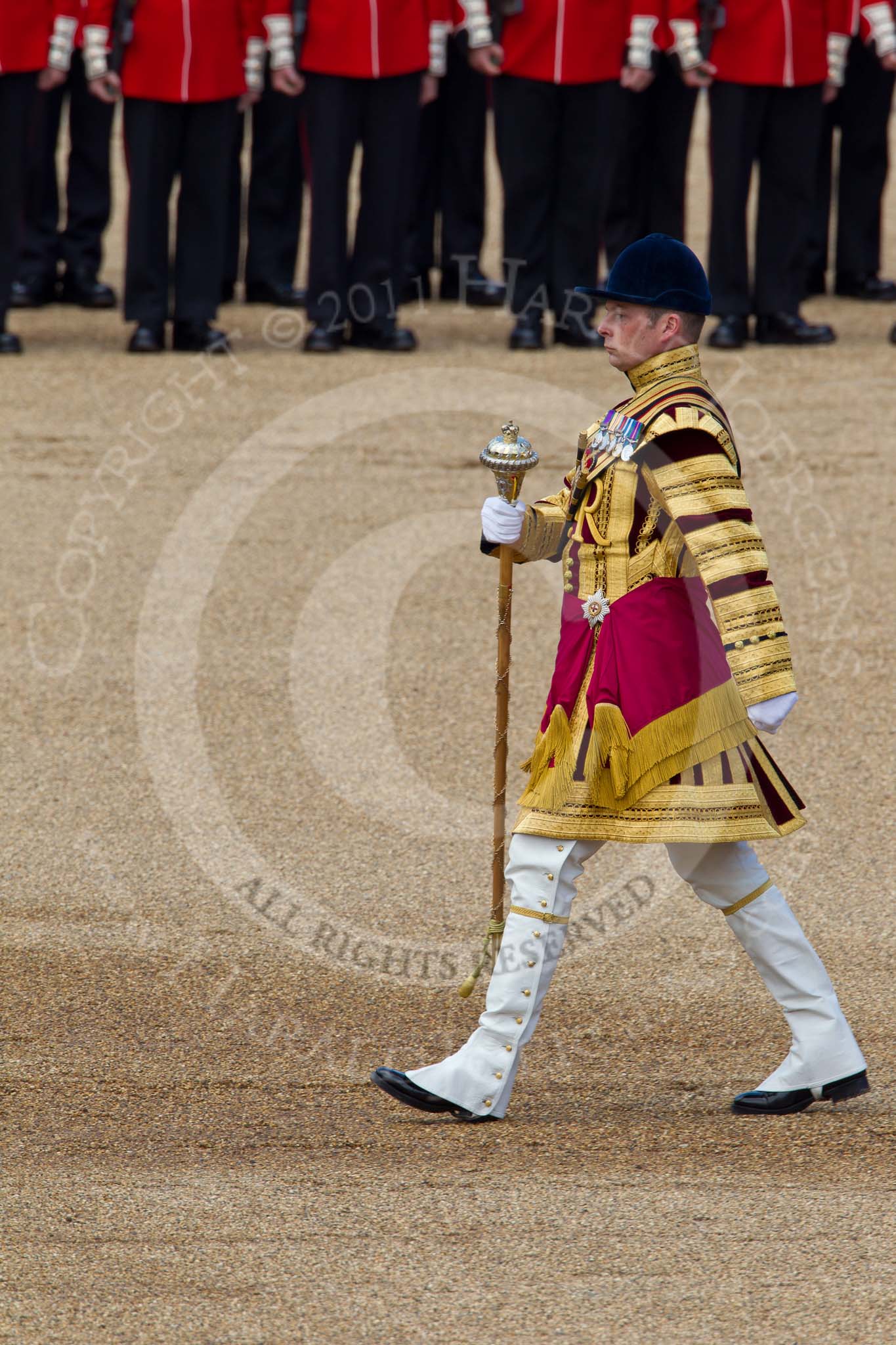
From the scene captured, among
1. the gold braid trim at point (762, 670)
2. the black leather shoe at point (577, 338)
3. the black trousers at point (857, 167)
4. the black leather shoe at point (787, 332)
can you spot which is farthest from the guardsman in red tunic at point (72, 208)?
the gold braid trim at point (762, 670)

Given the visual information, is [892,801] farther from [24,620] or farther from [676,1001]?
[24,620]

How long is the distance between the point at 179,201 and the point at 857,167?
314 centimetres

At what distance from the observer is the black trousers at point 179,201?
24.3ft

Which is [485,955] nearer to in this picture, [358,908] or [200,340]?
[358,908]

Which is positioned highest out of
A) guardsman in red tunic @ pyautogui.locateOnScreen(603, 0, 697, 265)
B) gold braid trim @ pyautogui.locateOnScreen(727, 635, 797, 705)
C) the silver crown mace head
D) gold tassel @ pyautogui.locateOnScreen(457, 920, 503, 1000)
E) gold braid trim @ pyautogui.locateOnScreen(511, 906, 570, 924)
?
guardsman in red tunic @ pyautogui.locateOnScreen(603, 0, 697, 265)

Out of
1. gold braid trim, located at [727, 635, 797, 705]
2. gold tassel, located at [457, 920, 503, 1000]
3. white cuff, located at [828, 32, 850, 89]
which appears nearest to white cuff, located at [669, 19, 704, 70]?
white cuff, located at [828, 32, 850, 89]

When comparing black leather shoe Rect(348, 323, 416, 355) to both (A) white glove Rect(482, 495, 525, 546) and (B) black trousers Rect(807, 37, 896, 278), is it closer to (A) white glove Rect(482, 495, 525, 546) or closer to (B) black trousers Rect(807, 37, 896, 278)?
(B) black trousers Rect(807, 37, 896, 278)

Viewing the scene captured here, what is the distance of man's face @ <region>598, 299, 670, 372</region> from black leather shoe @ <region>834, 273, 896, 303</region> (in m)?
6.32

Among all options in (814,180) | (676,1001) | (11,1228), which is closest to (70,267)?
(814,180)

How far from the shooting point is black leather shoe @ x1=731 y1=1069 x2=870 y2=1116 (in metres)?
3.19

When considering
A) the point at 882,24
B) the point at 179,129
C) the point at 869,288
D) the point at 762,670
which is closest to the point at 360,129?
the point at 179,129

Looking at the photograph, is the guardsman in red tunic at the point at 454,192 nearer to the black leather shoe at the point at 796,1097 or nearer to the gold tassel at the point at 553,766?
the gold tassel at the point at 553,766

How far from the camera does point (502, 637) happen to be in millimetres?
3352

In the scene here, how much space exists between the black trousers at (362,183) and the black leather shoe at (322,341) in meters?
0.04
